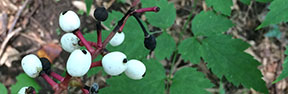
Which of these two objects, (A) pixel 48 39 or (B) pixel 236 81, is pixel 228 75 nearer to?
(B) pixel 236 81

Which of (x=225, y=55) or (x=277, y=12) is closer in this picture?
(x=277, y=12)

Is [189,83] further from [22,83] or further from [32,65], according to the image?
[22,83]

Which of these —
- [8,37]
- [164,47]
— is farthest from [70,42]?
[8,37]

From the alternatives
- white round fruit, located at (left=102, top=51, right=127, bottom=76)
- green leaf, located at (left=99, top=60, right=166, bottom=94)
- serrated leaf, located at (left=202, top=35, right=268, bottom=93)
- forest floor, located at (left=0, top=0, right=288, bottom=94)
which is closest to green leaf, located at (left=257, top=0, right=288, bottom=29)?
serrated leaf, located at (left=202, top=35, right=268, bottom=93)

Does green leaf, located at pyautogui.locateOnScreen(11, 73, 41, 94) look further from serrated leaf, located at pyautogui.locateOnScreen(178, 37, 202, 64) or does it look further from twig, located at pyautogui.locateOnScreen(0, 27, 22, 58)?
serrated leaf, located at pyautogui.locateOnScreen(178, 37, 202, 64)

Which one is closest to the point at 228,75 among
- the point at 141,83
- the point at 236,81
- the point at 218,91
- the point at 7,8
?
the point at 236,81

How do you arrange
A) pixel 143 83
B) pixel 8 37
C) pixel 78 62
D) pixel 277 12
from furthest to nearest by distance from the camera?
pixel 8 37 → pixel 143 83 → pixel 277 12 → pixel 78 62

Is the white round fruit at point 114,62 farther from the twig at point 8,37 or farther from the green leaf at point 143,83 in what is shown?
the twig at point 8,37

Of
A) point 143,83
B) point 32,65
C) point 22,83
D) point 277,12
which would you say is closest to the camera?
point 32,65


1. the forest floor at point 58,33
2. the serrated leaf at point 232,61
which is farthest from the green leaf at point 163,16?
the forest floor at point 58,33
